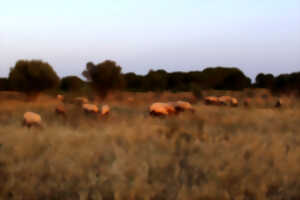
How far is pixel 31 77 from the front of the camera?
637 inches

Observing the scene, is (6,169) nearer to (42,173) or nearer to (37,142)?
(42,173)

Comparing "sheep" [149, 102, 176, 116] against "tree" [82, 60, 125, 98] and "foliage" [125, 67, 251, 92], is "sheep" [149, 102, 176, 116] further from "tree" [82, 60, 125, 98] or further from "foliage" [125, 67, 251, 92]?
"foliage" [125, 67, 251, 92]

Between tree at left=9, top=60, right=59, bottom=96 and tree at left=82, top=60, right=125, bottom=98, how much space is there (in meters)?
2.79

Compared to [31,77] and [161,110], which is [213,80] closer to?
[31,77]

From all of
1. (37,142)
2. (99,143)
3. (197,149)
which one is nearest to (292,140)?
(197,149)

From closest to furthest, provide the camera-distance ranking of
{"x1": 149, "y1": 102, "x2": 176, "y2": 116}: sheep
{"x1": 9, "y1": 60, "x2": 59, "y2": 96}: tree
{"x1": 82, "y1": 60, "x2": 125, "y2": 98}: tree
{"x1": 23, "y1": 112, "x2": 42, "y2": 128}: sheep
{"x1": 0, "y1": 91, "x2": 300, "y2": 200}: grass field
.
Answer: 1. {"x1": 0, "y1": 91, "x2": 300, "y2": 200}: grass field
2. {"x1": 23, "y1": 112, "x2": 42, "y2": 128}: sheep
3. {"x1": 149, "y1": 102, "x2": 176, "y2": 116}: sheep
4. {"x1": 9, "y1": 60, "x2": 59, "y2": 96}: tree
5. {"x1": 82, "y1": 60, "x2": 125, "y2": 98}: tree

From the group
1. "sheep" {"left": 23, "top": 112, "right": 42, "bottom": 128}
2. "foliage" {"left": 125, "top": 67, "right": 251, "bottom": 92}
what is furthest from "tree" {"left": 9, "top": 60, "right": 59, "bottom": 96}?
"foliage" {"left": 125, "top": 67, "right": 251, "bottom": 92}

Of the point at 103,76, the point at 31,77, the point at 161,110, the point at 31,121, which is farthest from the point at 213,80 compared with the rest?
the point at 31,121

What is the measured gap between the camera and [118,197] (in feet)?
7.34

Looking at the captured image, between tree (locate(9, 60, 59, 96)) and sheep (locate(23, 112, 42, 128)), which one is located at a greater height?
tree (locate(9, 60, 59, 96))

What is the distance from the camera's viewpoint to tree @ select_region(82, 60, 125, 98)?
18.4 m

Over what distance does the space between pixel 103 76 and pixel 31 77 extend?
4.97 meters

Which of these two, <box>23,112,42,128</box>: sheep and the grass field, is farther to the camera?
<box>23,112,42,128</box>: sheep

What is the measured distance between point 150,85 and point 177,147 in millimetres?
28567
